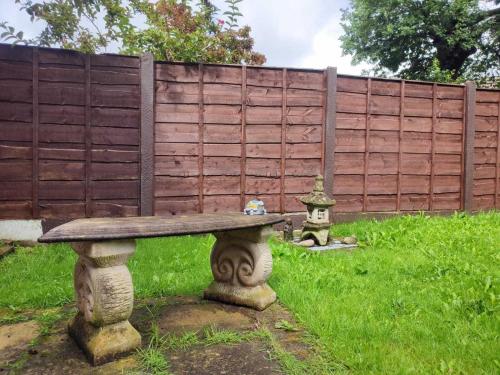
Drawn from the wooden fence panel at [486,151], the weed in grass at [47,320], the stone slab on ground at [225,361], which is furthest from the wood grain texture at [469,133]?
the weed in grass at [47,320]

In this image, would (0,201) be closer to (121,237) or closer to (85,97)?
(85,97)

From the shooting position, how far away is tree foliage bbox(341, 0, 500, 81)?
47.2 feet

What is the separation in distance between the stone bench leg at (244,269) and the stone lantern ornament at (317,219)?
2.91 m

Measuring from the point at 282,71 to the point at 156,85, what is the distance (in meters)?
2.27

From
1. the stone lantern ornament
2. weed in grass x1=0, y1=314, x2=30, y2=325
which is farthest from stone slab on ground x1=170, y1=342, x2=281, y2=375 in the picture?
the stone lantern ornament

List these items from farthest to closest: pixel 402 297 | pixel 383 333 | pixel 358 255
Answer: pixel 358 255 < pixel 402 297 < pixel 383 333

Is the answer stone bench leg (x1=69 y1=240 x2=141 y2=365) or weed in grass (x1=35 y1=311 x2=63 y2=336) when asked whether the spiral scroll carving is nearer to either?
stone bench leg (x1=69 y1=240 x2=141 y2=365)

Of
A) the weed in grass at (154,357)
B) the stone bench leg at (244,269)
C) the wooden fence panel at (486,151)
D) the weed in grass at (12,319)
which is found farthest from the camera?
the wooden fence panel at (486,151)

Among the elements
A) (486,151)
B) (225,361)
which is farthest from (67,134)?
(486,151)

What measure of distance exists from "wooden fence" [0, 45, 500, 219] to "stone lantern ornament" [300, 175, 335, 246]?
0.81m

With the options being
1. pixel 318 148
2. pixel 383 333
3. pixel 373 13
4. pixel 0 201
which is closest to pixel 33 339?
pixel 383 333

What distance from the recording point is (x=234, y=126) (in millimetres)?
7117

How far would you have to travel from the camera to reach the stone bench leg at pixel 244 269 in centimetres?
363

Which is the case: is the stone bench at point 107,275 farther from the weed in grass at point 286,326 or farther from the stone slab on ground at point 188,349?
the weed in grass at point 286,326
